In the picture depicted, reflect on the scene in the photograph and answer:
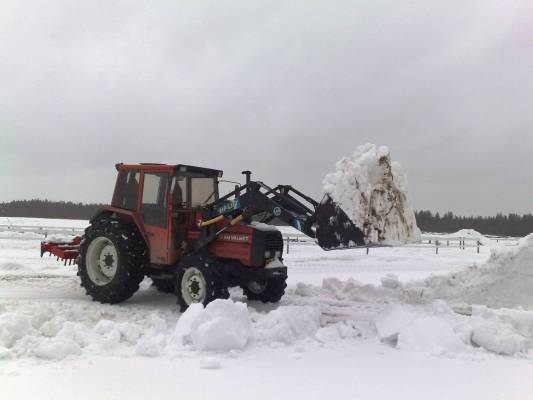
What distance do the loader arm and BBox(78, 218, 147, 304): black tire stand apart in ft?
4.03

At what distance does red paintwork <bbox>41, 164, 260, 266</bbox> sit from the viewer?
779cm

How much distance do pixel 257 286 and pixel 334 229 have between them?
101 inches

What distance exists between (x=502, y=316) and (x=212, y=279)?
13.2 feet

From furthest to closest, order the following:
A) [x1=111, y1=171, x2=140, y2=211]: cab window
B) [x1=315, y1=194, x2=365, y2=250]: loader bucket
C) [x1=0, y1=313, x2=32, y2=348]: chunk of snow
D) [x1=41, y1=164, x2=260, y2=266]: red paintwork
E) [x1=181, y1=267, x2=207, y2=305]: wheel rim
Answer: [x1=111, y1=171, x2=140, y2=211]: cab window → [x1=41, y1=164, x2=260, y2=266]: red paintwork → [x1=181, y1=267, x2=207, y2=305]: wheel rim → [x1=315, y1=194, x2=365, y2=250]: loader bucket → [x1=0, y1=313, x2=32, y2=348]: chunk of snow

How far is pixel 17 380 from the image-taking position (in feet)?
13.4

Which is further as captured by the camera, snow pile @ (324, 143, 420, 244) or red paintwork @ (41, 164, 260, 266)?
red paintwork @ (41, 164, 260, 266)

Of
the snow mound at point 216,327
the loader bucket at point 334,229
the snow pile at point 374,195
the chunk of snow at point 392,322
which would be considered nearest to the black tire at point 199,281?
the snow mound at point 216,327

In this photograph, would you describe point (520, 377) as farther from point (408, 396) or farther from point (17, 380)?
point (17, 380)

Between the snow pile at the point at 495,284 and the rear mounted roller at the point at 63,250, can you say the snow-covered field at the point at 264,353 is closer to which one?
the snow pile at the point at 495,284

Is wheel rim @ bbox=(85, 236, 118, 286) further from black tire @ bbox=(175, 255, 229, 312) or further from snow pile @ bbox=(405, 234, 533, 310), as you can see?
snow pile @ bbox=(405, 234, 533, 310)

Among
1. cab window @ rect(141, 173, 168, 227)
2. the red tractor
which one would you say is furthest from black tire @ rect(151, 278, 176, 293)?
cab window @ rect(141, 173, 168, 227)

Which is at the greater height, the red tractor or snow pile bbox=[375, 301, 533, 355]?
the red tractor

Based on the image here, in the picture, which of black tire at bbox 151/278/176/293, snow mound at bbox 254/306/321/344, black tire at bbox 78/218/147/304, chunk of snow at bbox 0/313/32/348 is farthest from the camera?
black tire at bbox 151/278/176/293

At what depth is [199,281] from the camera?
741 centimetres
